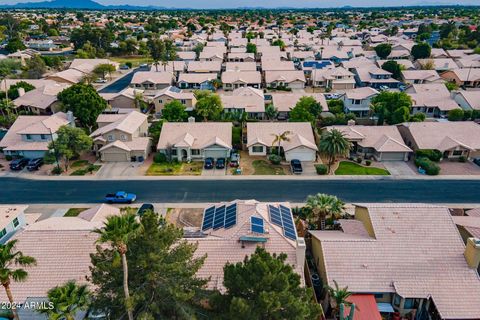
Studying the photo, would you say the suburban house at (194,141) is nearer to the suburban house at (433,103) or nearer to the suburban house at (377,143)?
the suburban house at (377,143)

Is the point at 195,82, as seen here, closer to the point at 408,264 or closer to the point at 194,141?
the point at 194,141

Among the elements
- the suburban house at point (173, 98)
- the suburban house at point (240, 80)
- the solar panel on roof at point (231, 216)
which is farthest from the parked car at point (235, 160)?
the suburban house at point (240, 80)

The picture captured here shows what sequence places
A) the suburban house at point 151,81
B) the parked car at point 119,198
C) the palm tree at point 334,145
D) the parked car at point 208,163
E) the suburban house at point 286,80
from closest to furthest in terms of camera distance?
the parked car at point 119,198 → the palm tree at point 334,145 → the parked car at point 208,163 → the suburban house at point 151,81 → the suburban house at point 286,80

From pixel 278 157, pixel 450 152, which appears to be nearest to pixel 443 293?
pixel 278 157

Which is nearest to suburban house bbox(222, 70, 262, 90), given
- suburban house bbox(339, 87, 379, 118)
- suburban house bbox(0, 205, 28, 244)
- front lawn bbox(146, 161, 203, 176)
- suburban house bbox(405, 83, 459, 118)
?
suburban house bbox(339, 87, 379, 118)

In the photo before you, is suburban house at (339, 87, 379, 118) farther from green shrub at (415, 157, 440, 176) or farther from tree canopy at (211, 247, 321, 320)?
tree canopy at (211, 247, 321, 320)

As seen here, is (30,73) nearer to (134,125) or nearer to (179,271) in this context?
(134,125)
